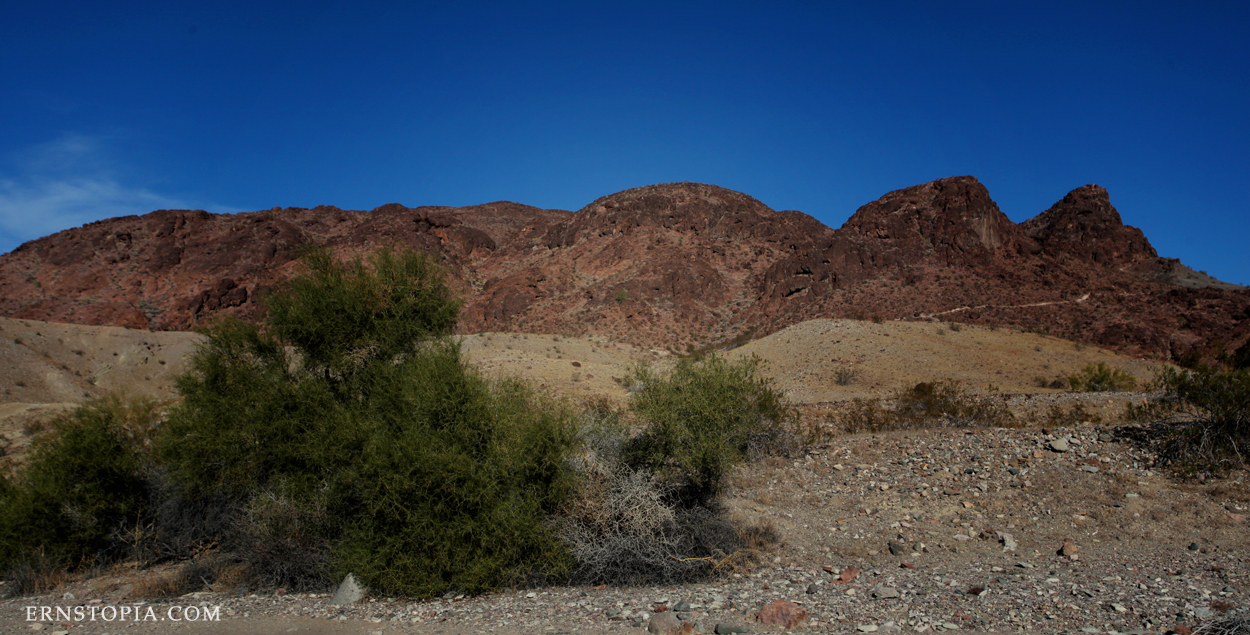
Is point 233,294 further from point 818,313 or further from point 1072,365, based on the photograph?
point 1072,365

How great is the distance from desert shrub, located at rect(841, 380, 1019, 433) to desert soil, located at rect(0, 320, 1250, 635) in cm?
134

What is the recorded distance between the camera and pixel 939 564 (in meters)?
8.16

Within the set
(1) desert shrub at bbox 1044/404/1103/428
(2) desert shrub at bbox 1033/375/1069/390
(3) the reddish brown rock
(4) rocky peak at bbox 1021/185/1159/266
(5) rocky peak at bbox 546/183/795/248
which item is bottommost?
(2) desert shrub at bbox 1033/375/1069/390

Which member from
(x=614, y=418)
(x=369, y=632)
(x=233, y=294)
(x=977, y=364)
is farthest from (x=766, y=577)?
(x=233, y=294)

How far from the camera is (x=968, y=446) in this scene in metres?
11.8

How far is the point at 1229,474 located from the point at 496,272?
217 ft

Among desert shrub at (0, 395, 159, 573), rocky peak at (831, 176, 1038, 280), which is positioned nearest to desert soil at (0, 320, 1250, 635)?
desert shrub at (0, 395, 159, 573)

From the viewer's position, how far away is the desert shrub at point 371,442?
741 cm

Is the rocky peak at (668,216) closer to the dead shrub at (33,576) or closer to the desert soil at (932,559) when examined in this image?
the desert soil at (932,559)

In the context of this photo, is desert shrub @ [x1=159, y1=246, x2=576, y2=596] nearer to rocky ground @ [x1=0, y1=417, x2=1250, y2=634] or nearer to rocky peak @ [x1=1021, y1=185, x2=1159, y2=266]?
rocky ground @ [x1=0, y1=417, x2=1250, y2=634]

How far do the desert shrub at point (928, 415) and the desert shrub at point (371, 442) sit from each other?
32.0 feet

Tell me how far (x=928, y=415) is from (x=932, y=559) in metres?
7.72

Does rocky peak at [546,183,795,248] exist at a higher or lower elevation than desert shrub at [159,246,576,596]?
higher

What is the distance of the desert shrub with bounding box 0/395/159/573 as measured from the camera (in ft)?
30.3
